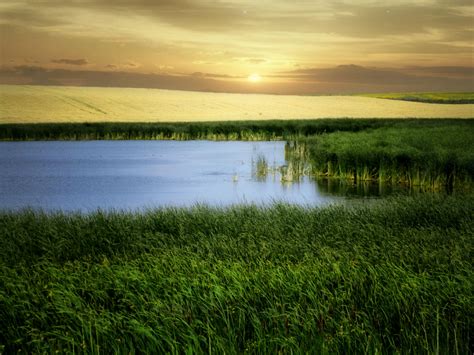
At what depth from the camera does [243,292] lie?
25.8 ft

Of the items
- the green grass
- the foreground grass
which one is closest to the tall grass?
the green grass

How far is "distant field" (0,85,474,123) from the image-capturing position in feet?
225

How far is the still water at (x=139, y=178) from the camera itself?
72.2ft

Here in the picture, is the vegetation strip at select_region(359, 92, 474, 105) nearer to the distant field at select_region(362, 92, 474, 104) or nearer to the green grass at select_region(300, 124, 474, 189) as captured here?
the distant field at select_region(362, 92, 474, 104)

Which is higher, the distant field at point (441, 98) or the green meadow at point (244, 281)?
the distant field at point (441, 98)

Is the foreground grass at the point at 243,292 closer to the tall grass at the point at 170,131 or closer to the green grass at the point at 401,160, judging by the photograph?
the green grass at the point at 401,160

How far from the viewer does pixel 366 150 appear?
26609 millimetres

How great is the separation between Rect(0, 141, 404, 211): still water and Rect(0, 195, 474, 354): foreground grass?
189 inches

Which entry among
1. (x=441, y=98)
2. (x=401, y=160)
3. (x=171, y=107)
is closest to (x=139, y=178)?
(x=401, y=160)

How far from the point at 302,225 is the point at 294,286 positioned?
4356 mm

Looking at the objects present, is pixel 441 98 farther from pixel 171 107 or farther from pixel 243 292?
→ pixel 243 292

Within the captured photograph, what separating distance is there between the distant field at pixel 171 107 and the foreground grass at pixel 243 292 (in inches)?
2034

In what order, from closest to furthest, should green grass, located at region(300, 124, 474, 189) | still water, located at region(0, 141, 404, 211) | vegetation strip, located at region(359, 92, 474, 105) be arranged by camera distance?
still water, located at region(0, 141, 404, 211)
green grass, located at region(300, 124, 474, 189)
vegetation strip, located at region(359, 92, 474, 105)

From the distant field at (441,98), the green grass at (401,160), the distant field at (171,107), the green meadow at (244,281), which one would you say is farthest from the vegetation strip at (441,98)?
the green meadow at (244,281)
